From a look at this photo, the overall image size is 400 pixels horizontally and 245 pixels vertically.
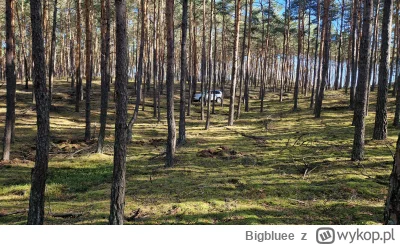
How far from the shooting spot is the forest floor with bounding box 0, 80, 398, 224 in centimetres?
683

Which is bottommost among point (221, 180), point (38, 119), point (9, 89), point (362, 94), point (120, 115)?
point (221, 180)

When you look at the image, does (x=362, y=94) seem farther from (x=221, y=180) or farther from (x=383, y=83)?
(x=221, y=180)

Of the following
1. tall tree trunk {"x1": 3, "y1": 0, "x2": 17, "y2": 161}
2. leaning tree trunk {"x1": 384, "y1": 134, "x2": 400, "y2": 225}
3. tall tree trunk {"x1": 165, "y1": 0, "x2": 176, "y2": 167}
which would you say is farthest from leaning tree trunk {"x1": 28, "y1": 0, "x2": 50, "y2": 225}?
tall tree trunk {"x1": 3, "y1": 0, "x2": 17, "y2": 161}

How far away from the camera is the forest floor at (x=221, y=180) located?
6832 mm

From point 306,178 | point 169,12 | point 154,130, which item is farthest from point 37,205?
point 154,130

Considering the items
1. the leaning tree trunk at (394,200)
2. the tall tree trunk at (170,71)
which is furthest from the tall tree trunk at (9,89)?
the leaning tree trunk at (394,200)

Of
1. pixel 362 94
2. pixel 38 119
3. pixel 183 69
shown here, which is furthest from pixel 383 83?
pixel 38 119

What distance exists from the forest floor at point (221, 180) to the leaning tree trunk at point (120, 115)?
2.76 ft

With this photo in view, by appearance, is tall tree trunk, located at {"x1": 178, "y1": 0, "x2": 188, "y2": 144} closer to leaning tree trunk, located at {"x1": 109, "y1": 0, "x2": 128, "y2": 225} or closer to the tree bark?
leaning tree trunk, located at {"x1": 109, "y1": 0, "x2": 128, "y2": 225}

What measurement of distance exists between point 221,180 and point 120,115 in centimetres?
475

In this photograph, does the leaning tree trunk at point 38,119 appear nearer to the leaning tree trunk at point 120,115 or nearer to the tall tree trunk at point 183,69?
the leaning tree trunk at point 120,115

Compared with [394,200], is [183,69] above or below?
above

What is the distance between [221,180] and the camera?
30.9 ft

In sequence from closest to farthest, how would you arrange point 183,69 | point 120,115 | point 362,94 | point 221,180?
1. point 120,115
2. point 221,180
3. point 362,94
4. point 183,69
